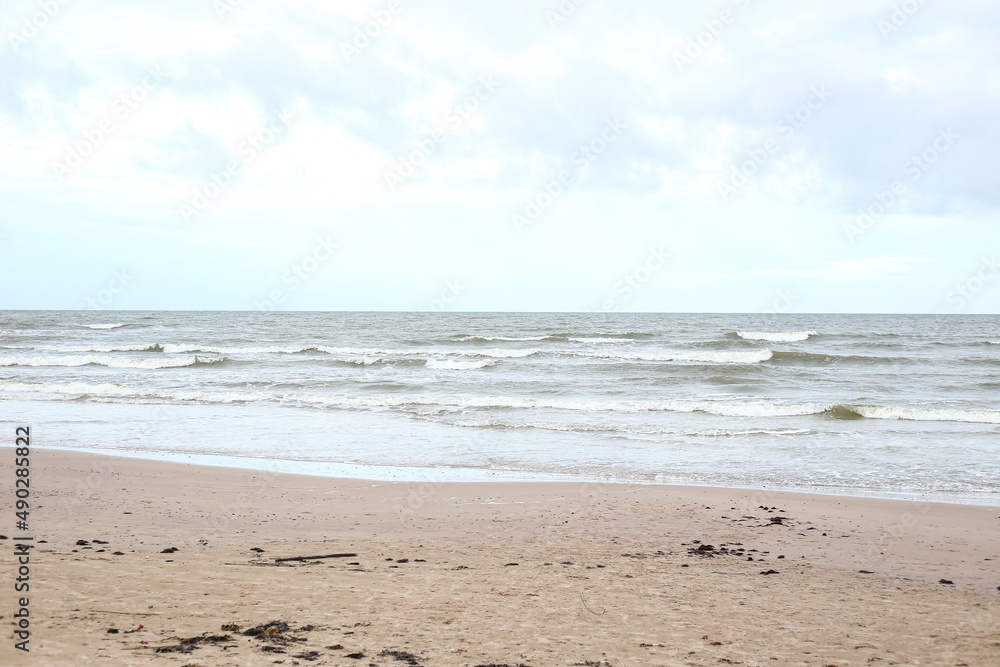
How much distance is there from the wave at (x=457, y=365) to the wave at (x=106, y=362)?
934 centimetres

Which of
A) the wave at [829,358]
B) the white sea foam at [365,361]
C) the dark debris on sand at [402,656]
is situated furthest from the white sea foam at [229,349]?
the dark debris on sand at [402,656]

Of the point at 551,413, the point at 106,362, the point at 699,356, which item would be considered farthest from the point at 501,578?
the point at 106,362

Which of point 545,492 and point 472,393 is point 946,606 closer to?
point 545,492

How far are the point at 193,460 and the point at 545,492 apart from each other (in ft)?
19.2

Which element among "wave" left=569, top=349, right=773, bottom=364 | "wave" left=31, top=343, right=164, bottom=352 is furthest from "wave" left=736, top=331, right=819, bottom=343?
"wave" left=31, top=343, right=164, bottom=352

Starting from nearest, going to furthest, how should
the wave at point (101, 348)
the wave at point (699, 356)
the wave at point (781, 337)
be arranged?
the wave at point (699, 356), the wave at point (101, 348), the wave at point (781, 337)

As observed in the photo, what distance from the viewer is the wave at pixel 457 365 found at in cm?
2712

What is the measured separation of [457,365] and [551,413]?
12057mm

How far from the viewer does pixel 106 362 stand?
28.5 meters

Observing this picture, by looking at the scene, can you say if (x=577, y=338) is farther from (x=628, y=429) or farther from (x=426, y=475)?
(x=426, y=475)

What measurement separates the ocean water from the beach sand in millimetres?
2011

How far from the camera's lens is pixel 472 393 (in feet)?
64.1

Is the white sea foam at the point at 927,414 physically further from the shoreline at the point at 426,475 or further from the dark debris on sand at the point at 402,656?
the dark debris on sand at the point at 402,656

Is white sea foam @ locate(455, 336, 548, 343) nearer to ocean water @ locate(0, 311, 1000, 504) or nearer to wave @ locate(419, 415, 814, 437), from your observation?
ocean water @ locate(0, 311, 1000, 504)
